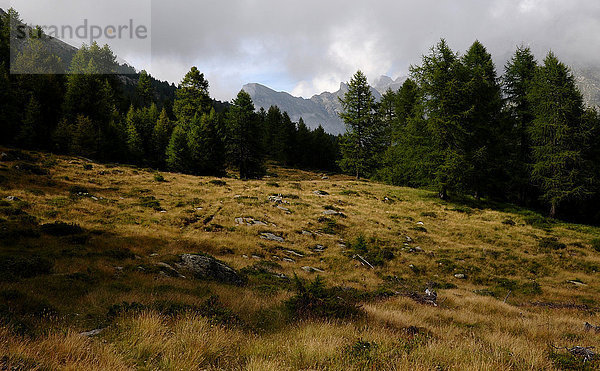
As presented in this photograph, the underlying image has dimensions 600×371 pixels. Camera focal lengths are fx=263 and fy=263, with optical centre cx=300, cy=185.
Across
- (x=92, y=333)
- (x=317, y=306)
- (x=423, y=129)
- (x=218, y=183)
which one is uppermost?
(x=423, y=129)

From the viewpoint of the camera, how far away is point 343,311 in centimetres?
787

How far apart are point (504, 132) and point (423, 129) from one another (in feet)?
37.1

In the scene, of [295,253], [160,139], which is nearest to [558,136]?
[295,253]

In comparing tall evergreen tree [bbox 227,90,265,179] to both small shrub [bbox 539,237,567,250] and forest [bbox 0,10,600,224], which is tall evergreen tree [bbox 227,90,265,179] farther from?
small shrub [bbox 539,237,567,250]

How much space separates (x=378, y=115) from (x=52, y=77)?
166 feet

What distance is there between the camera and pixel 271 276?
12883 mm

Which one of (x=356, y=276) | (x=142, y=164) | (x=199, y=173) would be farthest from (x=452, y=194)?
(x=142, y=164)

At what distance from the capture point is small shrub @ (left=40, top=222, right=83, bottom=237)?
1337cm

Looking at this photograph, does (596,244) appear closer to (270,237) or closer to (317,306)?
(270,237)

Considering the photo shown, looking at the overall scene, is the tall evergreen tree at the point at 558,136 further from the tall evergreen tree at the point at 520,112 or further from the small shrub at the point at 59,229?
the small shrub at the point at 59,229

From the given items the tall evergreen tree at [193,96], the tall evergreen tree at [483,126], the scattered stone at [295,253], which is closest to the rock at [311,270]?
the scattered stone at [295,253]

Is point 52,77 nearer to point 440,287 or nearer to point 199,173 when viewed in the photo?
point 199,173

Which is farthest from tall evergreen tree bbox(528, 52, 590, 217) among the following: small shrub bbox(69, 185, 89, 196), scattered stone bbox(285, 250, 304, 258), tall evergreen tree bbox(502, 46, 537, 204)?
small shrub bbox(69, 185, 89, 196)

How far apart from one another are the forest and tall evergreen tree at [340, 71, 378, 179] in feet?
0.51
